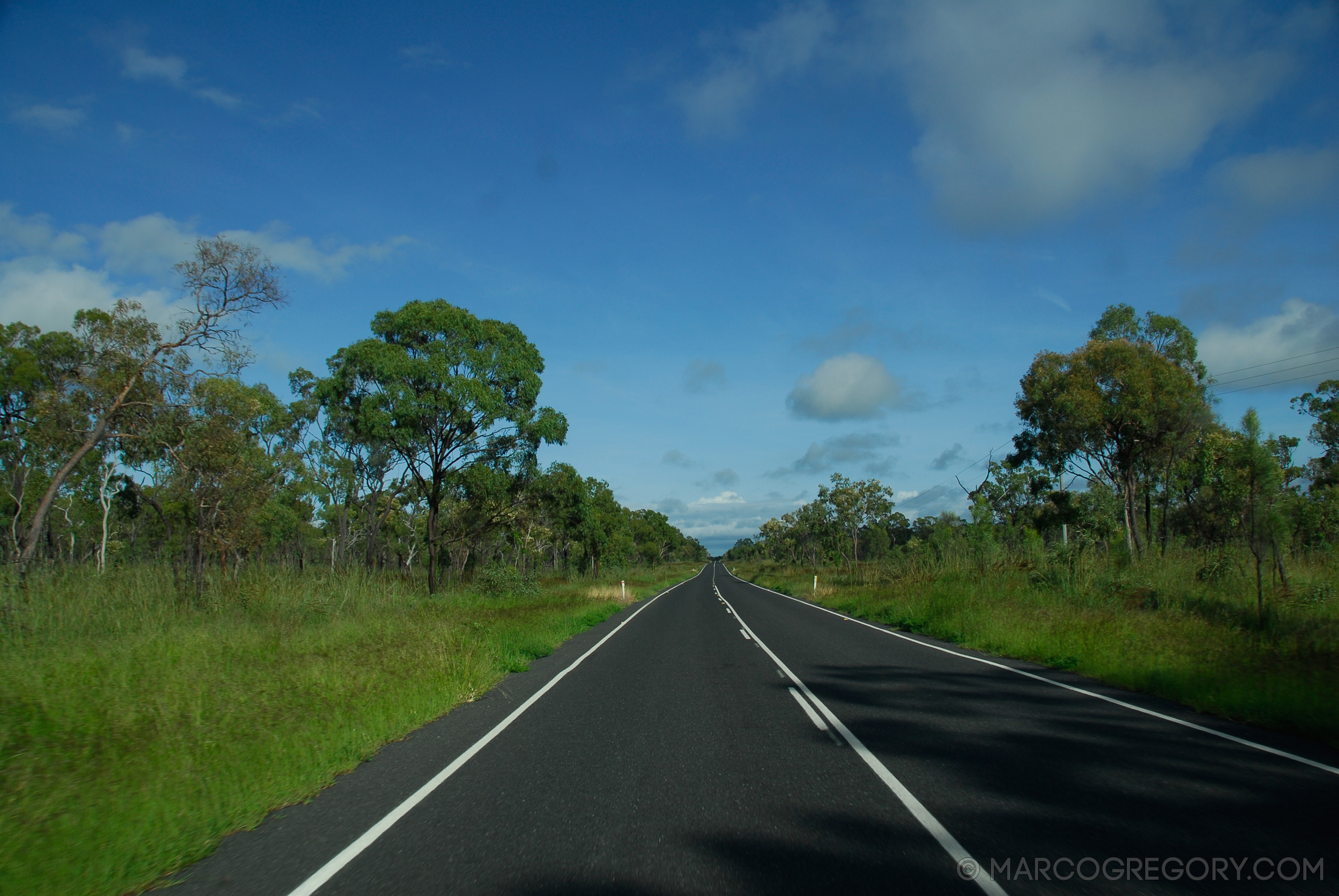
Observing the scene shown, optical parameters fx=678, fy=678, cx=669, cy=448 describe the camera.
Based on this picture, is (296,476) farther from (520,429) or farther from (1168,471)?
(1168,471)

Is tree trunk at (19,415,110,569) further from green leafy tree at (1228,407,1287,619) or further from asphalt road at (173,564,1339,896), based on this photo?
green leafy tree at (1228,407,1287,619)

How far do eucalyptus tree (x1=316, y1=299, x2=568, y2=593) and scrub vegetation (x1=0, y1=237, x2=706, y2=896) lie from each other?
0.09 meters

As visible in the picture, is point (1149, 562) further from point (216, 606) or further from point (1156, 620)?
point (216, 606)

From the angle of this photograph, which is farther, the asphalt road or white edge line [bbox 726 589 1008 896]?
the asphalt road

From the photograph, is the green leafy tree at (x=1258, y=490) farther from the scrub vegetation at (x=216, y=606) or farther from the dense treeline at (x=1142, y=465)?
the scrub vegetation at (x=216, y=606)

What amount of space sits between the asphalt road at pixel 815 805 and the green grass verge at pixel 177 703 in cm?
38

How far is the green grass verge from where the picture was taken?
4.23 metres

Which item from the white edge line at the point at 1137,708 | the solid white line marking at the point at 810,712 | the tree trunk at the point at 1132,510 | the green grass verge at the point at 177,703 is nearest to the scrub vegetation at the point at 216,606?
the green grass verge at the point at 177,703

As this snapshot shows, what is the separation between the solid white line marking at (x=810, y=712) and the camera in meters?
7.23

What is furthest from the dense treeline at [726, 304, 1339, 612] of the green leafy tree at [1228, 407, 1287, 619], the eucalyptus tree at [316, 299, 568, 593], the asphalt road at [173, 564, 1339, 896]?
the eucalyptus tree at [316, 299, 568, 593]

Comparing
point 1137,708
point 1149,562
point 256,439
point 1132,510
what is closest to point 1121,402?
point 1132,510

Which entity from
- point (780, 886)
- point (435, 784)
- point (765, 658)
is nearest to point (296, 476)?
point (765, 658)

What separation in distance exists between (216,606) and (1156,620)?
676 inches

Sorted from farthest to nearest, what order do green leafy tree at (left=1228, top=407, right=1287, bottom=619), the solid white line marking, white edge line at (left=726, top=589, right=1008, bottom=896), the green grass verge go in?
1. green leafy tree at (left=1228, top=407, right=1287, bottom=619)
2. the solid white line marking
3. the green grass verge
4. white edge line at (left=726, top=589, right=1008, bottom=896)
